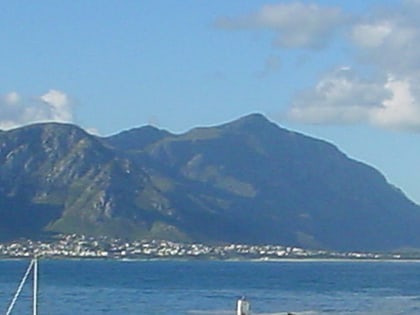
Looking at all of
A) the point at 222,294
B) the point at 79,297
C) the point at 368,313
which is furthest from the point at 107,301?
the point at 368,313

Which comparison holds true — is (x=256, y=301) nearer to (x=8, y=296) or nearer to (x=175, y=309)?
(x=175, y=309)

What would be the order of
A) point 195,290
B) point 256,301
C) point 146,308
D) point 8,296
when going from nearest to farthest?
point 146,308 → point 256,301 → point 8,296 → point 195,290

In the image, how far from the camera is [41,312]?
137500 millimetres

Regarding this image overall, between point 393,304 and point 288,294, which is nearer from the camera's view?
point 393,304

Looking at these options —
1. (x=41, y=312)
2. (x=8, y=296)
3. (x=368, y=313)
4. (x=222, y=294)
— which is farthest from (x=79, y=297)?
(x=368, y=313)

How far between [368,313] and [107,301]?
3823 centimetres

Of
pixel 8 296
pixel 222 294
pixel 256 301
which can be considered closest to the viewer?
pixel 256 301

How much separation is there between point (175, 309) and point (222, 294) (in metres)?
37.4

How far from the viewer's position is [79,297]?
172750mm

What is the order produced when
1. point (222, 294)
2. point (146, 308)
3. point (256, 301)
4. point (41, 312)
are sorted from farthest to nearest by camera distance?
point (222, 294) < point (256, 301) < point (146, 308) < point (41, 312)

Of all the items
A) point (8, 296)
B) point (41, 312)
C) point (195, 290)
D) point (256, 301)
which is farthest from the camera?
point (195, 290)

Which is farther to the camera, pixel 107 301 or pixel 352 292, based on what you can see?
pixel 352 292

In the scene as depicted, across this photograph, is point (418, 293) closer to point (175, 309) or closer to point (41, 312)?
point (175, 309)

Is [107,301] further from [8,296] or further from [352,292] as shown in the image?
[352,292]
